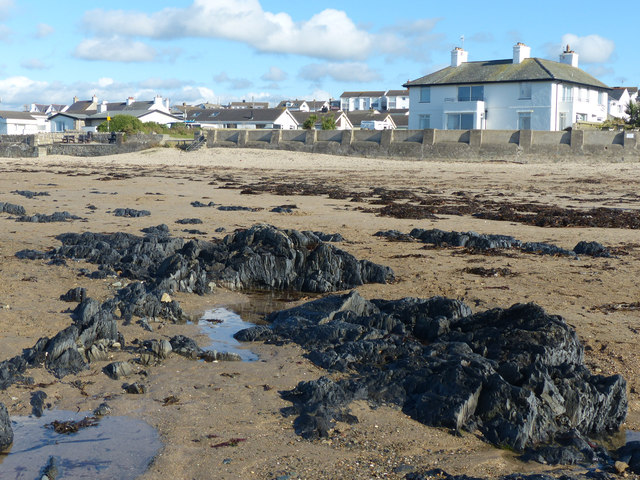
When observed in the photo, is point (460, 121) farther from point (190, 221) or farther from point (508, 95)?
point (190, 221)

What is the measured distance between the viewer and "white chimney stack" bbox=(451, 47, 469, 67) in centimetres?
5219

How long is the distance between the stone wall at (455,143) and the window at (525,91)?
7803 mm

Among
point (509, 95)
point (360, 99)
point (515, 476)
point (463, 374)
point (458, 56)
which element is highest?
point (360, 99)

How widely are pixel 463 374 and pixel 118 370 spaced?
2.94m

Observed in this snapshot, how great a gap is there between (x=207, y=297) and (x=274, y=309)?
0.97 m

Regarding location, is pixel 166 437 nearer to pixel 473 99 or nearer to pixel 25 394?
pixel 25 394

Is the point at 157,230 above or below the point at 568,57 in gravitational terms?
below

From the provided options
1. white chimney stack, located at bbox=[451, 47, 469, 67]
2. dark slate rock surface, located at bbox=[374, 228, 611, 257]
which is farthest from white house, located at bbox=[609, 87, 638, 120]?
dark slate rock surface, located at bbox=[374, 228, 611, 257]

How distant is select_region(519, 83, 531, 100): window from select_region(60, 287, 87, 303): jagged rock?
145ft

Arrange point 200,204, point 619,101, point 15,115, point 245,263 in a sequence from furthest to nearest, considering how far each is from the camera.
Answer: point 15,115
point 619,101
point 200,204
point 245,263

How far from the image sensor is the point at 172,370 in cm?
610

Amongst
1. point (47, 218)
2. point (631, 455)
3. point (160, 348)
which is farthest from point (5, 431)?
point (47, 218)

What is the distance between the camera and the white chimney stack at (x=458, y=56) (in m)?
52.2

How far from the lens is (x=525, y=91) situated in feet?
156
